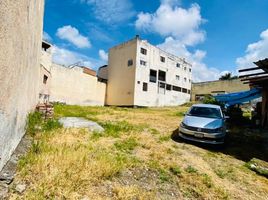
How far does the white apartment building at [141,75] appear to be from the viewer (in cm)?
2914

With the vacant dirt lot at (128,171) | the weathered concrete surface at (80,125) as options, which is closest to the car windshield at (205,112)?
the vacant dirt lot at (128,171)

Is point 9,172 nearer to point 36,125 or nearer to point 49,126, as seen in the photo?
point 36,125

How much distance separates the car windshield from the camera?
9.62m

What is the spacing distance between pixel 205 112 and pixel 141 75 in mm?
20371

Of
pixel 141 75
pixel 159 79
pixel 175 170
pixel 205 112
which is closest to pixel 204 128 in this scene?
pixel 205 112

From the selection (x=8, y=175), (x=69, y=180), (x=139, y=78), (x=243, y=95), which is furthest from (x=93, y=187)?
(x=139, y=78)

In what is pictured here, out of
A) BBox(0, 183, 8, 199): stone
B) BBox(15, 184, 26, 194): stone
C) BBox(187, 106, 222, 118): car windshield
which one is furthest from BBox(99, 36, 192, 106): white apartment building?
BBox(0, 183, 8, 199): stone

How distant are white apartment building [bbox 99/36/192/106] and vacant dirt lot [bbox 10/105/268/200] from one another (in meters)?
21.8

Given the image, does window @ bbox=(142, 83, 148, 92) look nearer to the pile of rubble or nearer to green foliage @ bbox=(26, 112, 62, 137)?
the pile of rubble

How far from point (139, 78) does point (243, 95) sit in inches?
616

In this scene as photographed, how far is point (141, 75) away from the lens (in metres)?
29.7

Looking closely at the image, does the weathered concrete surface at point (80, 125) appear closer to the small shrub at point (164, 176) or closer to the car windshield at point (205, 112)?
the small shrub at point (164, 176)

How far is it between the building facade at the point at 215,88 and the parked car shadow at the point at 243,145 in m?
28.7

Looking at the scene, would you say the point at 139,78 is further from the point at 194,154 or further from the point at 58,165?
the point at 58,165
